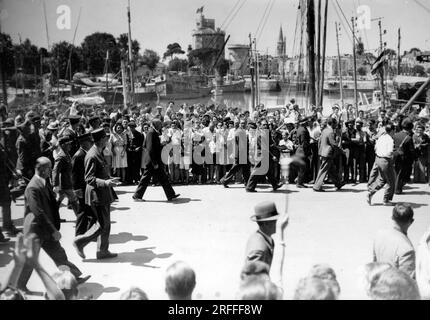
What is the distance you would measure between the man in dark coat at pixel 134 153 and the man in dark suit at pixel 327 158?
168 inches

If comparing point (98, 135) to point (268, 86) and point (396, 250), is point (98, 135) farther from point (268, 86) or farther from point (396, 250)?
point (268, 86)

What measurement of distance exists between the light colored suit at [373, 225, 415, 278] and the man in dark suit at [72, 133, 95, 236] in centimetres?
385

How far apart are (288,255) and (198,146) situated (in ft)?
18.1

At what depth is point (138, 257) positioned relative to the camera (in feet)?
20.8

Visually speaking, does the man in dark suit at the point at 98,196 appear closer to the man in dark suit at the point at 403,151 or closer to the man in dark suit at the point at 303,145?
the man in dark suit at the point at 303,145

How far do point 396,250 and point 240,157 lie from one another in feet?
21.9

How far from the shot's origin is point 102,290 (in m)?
5.27

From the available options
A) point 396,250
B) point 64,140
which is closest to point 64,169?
point 64,140

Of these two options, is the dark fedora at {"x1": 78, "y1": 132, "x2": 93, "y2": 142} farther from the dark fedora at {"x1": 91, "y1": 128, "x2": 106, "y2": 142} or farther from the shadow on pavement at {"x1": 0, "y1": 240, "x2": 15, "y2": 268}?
the shadow on pavement at {"x1": 0, "y1": 240, "x2": 15, "y2": 268}

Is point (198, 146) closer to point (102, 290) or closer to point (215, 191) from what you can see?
point (215, 191)

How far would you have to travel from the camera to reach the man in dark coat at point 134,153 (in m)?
11.0

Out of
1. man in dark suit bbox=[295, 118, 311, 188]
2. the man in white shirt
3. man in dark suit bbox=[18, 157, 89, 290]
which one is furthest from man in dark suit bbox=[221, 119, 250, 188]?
man in dark suit bbox=[18, 157, 89, 290]

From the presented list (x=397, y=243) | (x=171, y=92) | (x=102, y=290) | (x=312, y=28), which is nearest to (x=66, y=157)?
(x=102, y=290)

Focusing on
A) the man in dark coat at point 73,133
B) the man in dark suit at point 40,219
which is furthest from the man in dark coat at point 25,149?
the man in dark suit at point 40,219
